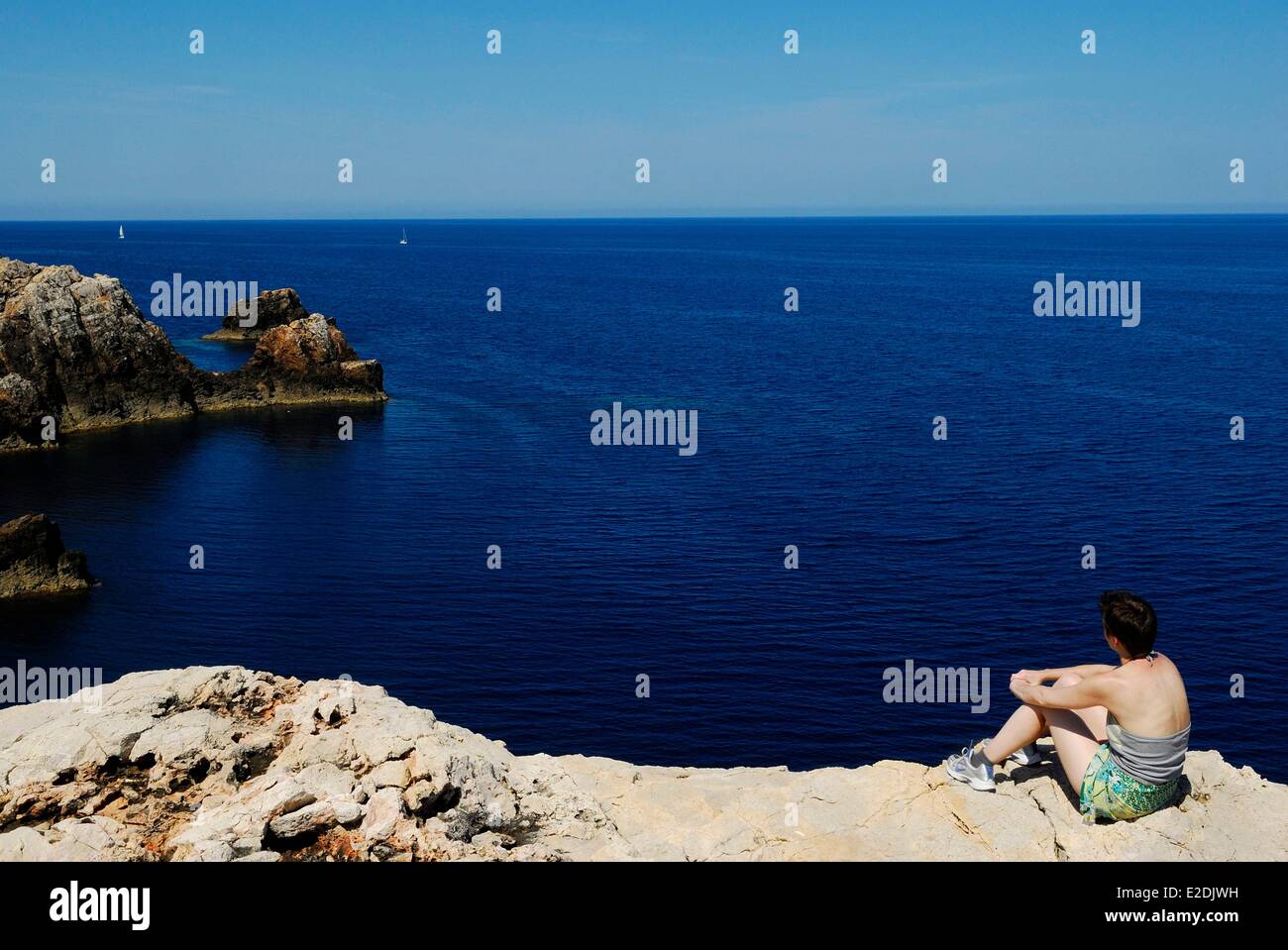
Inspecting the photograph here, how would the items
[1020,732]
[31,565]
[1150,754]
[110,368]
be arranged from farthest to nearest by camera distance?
[110,368] → [31,565] → [1020,732] → [1150,754]

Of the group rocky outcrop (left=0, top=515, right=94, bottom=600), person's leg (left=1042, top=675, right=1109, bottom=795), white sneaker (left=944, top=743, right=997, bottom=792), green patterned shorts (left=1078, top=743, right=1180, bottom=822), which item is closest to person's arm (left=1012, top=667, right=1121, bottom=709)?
person's leg (left=1042, top=675, right=1109, bottom=795)

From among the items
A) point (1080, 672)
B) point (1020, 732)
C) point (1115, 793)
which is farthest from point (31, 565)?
point (1115, 793)

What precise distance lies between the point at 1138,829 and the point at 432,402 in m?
105

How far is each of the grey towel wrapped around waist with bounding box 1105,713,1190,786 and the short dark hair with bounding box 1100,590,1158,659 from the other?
103cm

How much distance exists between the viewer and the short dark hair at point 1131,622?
14438 mm

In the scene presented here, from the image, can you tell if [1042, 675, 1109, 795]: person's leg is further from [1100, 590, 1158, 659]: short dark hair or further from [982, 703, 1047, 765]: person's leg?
[1100, 590, 1158, 659]: short dark hair

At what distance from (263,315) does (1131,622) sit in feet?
504

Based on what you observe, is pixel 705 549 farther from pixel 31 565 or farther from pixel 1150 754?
pixel 1150 754

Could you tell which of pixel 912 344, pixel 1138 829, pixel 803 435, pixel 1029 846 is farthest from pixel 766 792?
pixel 912 344

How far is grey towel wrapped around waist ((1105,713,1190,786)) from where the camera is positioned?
1474 centimetres

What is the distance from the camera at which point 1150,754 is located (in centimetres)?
1475

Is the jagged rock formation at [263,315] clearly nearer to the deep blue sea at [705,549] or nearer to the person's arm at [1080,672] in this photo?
the deep blue sea at [705,549]

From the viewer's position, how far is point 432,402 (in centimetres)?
11594

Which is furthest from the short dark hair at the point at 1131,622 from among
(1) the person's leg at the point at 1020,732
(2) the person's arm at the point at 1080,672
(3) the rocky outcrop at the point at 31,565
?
(3) the rocky outcrop at the point at 31,565
